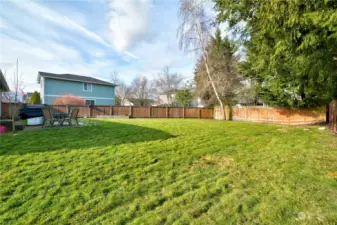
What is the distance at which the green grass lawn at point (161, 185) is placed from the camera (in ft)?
6.41

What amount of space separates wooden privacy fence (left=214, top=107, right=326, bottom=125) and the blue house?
15.5 meters

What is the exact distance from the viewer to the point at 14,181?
2.64m

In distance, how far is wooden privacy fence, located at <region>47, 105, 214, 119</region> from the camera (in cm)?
1591

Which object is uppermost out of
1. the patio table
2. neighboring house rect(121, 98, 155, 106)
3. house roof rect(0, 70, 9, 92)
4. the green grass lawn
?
neighboring house rect(121, 98, 155, 106)

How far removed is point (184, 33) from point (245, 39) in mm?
10269

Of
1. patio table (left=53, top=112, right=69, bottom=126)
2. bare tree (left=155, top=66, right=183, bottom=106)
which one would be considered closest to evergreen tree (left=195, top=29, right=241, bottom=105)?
bare tree (left=155, top=66, right=183, bottom=106)

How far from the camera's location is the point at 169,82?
3055 cm

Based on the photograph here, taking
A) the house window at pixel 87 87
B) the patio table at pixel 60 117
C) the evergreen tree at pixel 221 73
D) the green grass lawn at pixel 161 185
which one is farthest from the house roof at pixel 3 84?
the evergreen tree at pixel 221 73

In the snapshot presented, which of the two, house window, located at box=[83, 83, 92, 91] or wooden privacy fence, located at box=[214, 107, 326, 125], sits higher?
house window, located at box=[83, 83, 92, 91]

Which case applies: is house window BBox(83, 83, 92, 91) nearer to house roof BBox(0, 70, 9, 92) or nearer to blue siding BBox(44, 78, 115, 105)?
blue siding BBox(44, 78, 115, 105)

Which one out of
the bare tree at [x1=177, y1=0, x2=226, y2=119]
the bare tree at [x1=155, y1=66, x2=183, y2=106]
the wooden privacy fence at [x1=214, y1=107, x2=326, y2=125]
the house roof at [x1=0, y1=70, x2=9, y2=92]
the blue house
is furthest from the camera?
the bare tree at [x1=155, y1=66, x2=183, y2=106]

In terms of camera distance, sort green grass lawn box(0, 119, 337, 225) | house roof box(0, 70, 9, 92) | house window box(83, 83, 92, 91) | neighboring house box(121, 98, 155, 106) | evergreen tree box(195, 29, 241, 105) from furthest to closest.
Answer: neighboring house box(121, 98, 155, 106), house window box(83, 83, 92, 91), evergreen tree box(195, 29, 241, 105), house roof box(0, 70, 9, 92), green grass lawn box(0, 119, 337, 225)

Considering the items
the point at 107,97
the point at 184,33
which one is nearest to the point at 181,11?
A: the point at 184,33

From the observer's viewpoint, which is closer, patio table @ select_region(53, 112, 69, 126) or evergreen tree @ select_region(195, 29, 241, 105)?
patio table @ select_region(53, 112, 69, 126)
